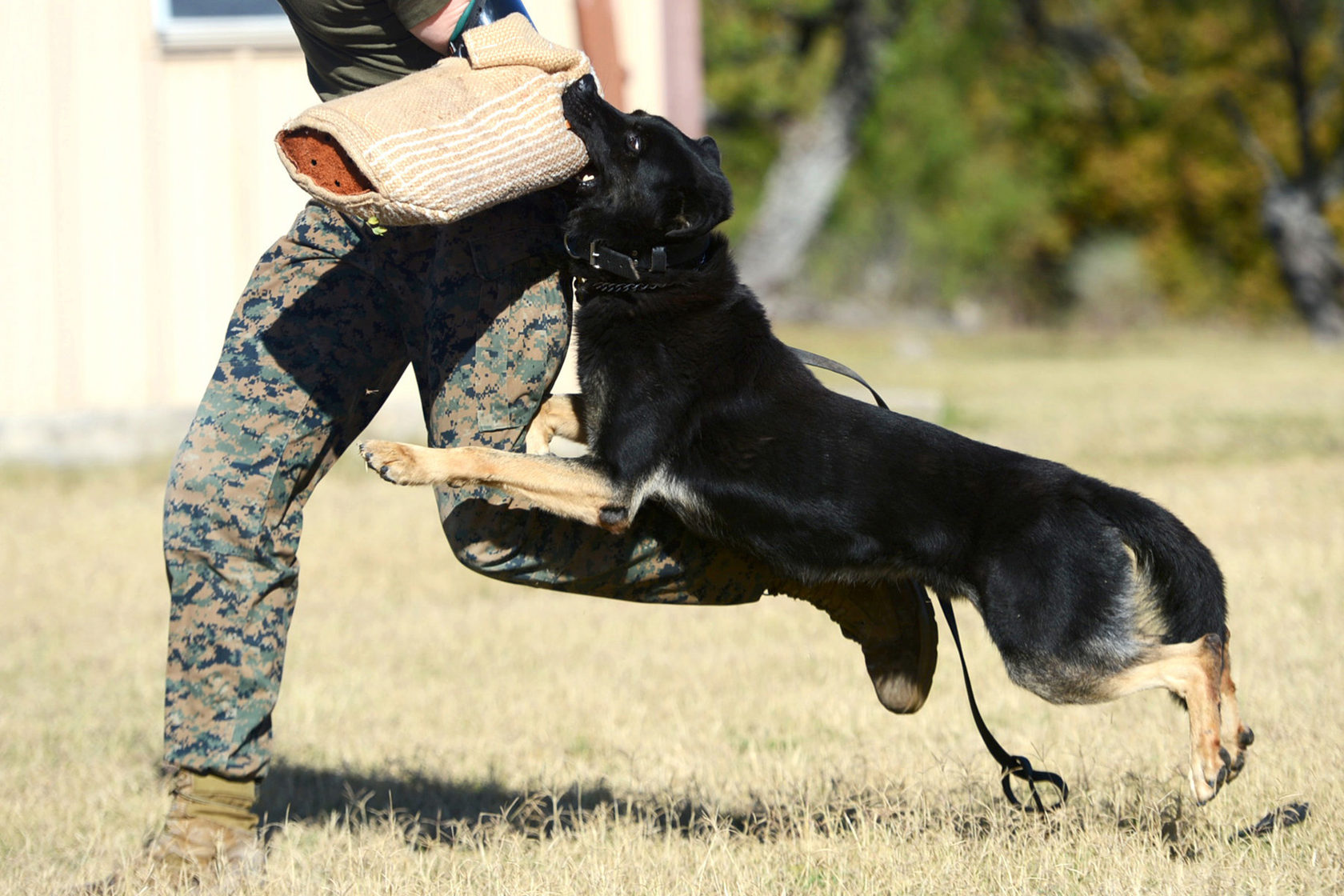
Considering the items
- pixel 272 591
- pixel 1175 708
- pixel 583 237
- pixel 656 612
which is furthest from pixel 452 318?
pixel 656 612

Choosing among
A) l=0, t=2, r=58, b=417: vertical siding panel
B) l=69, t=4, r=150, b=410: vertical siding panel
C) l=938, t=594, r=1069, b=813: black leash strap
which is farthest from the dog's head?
l=0, t=2, r=58, b=417: vertical siding panel

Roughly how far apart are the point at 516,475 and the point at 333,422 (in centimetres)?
57

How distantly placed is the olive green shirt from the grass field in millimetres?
1917

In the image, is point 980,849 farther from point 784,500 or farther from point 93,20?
point 93,20

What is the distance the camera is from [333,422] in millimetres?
3504

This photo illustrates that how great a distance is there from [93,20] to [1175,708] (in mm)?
8160

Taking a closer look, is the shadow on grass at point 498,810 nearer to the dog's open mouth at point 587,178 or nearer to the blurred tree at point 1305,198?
the dog's open mouth at point 587,178

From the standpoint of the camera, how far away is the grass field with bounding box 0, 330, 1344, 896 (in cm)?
335

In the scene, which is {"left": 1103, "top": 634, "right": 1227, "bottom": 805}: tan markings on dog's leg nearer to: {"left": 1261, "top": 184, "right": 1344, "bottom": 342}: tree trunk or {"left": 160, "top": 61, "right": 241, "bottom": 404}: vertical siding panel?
{"left": 160, "top": 61, "right": 241, "bottom": 404}: vertical siding panel

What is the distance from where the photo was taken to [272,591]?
11.3 feet

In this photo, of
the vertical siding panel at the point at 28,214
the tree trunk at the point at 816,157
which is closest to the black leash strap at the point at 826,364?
the vertical siding panel at the point at 28,214

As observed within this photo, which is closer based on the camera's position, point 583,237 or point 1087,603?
point 1087,603

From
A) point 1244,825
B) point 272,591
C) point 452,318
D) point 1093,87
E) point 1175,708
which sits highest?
point 452,318

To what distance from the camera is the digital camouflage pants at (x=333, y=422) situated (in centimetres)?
333
